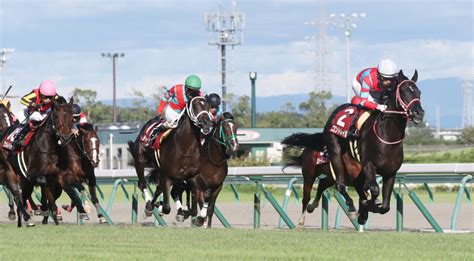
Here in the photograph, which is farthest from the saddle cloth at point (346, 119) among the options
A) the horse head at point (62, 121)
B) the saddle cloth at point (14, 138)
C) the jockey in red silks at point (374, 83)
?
the saddle cloth at point (14, 138)

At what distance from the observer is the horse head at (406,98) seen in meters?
12.8

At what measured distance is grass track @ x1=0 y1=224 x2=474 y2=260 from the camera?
31.7 ft

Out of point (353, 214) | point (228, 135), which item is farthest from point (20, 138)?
point (353, 214)

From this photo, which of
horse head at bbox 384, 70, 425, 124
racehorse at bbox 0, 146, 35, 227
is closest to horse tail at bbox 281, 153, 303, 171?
horse head at bbox 384, 70, 425, 124

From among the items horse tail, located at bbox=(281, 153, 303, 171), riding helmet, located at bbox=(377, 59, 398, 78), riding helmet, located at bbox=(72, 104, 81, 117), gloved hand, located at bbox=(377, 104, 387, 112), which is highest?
riding helmet, located at bbox=(377, 59, 398, 78)

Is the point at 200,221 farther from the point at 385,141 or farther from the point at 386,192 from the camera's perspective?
the point at 385,141

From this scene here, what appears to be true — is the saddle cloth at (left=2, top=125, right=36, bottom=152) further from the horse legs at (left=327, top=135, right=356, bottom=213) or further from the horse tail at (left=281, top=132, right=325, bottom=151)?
the horse legs at (left=327, top=135, right=356, bottom=213)

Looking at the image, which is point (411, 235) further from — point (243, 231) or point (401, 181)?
point (401, 181)

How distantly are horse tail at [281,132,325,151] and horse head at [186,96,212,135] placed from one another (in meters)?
1.62

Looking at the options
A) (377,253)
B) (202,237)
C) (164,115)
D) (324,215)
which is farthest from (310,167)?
(377,253)

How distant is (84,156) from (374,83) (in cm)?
461

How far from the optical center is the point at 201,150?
1491 cm

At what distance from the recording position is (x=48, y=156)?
15.2 m

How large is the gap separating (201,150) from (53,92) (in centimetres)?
220
